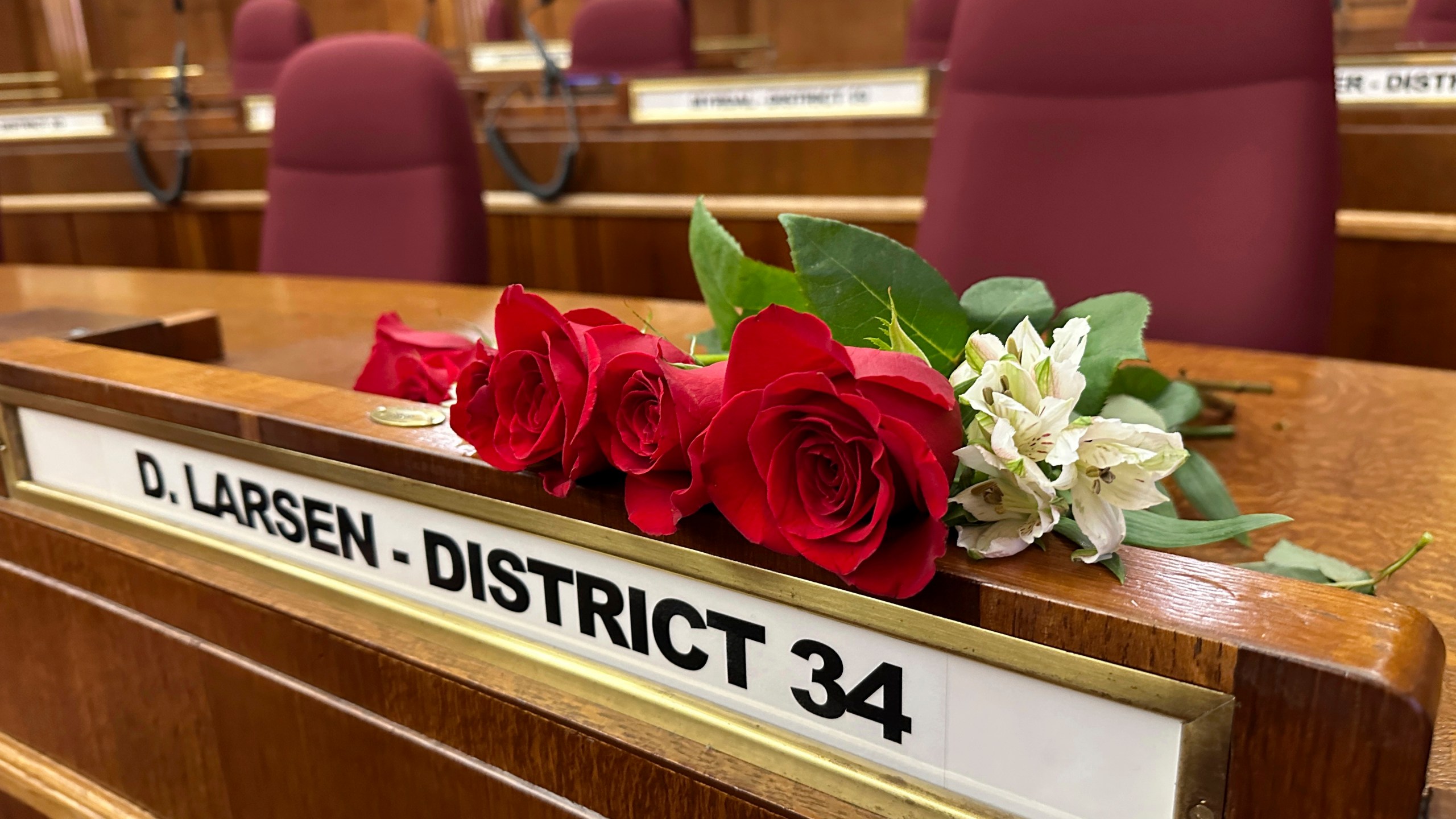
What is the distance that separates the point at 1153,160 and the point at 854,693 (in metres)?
0.87

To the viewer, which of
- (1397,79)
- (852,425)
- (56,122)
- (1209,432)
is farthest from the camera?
(56,122)

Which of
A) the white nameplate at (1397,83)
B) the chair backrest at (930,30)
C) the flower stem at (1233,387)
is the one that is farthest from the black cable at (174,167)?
the flower stem at (1233,387)

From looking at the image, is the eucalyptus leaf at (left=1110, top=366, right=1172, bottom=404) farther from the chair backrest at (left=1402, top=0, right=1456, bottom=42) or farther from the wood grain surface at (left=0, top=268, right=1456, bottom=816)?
the chair backrest at (left=1402, top=0, right=1456, bottom=42)

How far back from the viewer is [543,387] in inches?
14.8

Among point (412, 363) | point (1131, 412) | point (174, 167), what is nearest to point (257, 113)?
point (174, 167)

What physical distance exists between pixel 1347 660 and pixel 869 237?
0.19 meters

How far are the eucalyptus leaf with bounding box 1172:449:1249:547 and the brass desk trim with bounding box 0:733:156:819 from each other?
640mm

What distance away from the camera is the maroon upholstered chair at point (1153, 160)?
98cm

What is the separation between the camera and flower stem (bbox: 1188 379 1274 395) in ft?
2.44

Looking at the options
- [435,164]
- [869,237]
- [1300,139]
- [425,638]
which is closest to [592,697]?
[425,638]

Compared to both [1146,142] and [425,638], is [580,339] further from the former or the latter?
[1146,142]

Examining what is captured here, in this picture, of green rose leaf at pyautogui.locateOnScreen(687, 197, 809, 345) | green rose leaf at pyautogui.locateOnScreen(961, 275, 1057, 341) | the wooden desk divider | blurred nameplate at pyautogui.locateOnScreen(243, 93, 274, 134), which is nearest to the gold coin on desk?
the wooden desk divider

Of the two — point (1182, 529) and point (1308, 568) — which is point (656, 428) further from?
point (1308, 568)

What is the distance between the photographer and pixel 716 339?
0.61 metres
